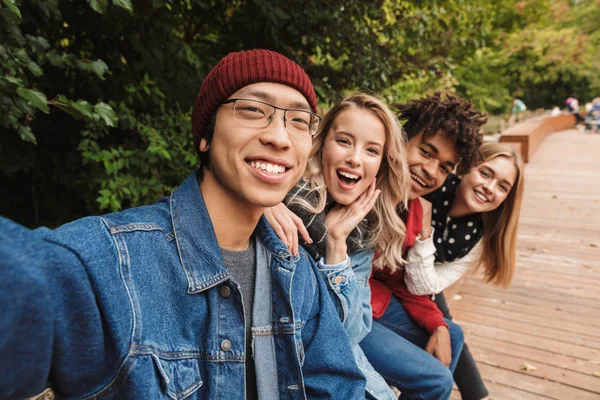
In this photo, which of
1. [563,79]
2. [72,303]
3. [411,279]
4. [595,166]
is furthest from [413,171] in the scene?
[563,79]

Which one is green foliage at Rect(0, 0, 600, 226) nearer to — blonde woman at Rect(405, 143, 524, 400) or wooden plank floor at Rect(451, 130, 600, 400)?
blonde woman at Rect(405, 143, 524, 400)

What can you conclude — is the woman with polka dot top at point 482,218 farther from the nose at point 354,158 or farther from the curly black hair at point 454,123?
the nose at point 354,158

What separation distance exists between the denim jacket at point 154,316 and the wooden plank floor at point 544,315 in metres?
2.02

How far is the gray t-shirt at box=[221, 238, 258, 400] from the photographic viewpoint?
1.32 meters

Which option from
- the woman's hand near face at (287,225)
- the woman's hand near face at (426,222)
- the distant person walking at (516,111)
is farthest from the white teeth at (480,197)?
the distant person walking at (516,111)

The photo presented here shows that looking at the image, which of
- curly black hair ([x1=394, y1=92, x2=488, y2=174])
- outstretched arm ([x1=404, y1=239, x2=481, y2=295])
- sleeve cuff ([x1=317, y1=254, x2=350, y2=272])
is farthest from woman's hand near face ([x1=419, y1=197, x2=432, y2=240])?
sleeve cuff ([x1=317, y1=254, x2=350, y2=272])

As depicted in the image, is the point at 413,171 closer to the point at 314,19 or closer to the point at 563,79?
the point at 314,19

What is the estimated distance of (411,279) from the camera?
2.40m

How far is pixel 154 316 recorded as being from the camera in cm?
101

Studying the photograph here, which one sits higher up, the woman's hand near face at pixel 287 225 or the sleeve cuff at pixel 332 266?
the woman's hand near face at pixel 287 225

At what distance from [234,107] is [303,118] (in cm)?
23

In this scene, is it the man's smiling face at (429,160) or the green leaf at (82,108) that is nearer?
the green leaf at (82,108)

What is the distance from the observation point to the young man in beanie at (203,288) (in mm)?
758

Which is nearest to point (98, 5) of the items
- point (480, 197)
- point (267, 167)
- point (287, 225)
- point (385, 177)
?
point (267, 167)
